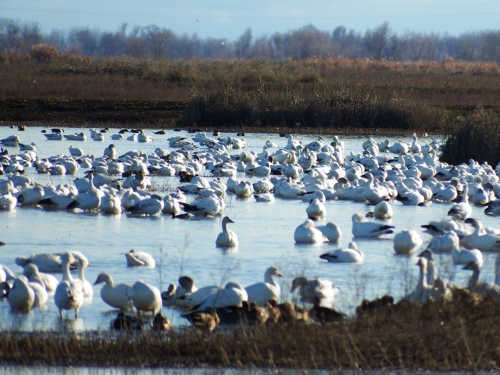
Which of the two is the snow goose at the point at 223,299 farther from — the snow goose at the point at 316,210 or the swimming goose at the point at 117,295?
the snow goose at the point at 316,210

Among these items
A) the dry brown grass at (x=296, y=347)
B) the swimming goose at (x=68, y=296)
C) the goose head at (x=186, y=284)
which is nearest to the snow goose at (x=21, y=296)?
the swimming goose at (x=68, y=296)

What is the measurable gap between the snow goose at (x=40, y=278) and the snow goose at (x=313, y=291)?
213 cm

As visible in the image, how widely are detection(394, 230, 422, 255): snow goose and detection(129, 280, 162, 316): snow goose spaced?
3811 mm

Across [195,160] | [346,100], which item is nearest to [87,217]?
[195,160]

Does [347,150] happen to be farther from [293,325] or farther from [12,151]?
[293,325]

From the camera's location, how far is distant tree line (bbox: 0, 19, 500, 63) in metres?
123

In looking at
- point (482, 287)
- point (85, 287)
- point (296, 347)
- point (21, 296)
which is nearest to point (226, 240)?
point (85, 287)

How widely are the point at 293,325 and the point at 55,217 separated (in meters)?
7.10

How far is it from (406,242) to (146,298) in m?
3.97

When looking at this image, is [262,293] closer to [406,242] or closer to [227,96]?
[406,242]

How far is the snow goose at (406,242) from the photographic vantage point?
10883 mm

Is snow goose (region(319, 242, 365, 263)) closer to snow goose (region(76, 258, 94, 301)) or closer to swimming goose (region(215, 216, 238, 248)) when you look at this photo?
swimming goose (region(215, 216, 238, 248))

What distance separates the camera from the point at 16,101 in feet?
117

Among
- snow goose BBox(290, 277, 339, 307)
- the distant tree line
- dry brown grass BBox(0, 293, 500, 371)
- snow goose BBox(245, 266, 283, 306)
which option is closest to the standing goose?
dry brown grass BBox(0, 293, 500, 371)
